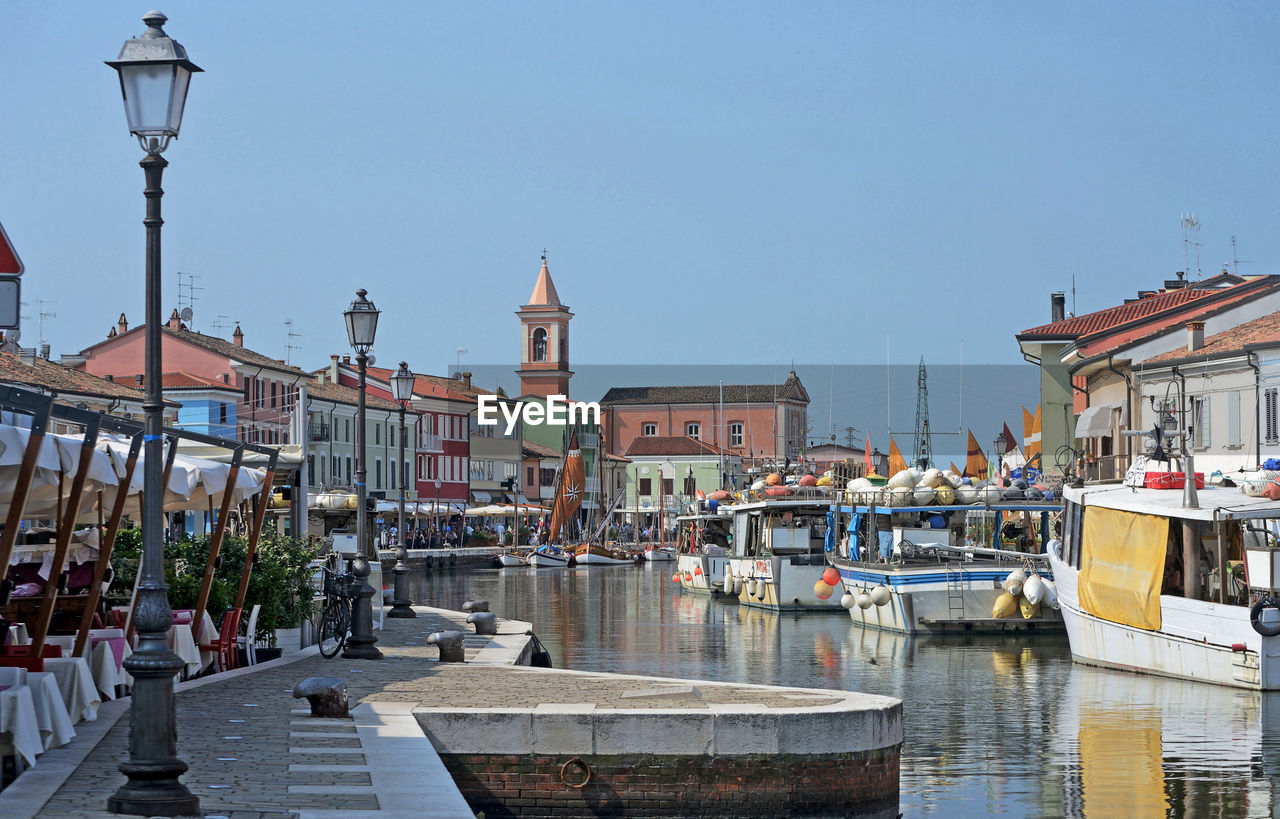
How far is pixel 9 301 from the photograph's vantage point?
8.63m

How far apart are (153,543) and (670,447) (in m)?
128

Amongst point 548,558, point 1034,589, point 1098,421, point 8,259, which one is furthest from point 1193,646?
point 548,558

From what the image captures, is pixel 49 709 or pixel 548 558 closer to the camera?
pixel 49 709

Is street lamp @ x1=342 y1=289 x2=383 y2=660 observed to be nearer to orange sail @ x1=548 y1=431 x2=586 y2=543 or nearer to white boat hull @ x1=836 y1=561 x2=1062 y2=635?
white boat hull @ x1=836 y1=561 x2=1062 y2=635

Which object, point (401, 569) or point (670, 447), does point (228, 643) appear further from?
point (670, 447)

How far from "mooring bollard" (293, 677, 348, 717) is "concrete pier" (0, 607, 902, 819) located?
0.43ft

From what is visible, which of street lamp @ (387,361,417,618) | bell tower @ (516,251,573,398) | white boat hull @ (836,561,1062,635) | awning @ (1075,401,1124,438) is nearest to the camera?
street lamp @ (387,361,417,618)

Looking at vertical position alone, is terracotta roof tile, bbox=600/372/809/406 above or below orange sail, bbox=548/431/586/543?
above

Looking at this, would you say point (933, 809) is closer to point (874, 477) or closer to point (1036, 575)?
point (1036, 575)

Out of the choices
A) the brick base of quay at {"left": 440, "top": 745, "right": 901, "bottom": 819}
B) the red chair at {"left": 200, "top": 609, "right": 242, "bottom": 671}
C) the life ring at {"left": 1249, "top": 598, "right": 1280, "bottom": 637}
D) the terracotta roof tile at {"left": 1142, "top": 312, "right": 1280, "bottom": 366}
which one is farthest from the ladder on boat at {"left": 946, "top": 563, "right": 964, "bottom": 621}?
the brick base of quay at {"left": 440, "top": 745, "right": 901, "bottom": 819}

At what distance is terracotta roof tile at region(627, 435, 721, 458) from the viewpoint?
449 feet

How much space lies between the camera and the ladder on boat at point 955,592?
3503cm

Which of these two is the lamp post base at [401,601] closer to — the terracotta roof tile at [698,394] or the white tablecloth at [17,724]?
the white tablecloth at [17,724]

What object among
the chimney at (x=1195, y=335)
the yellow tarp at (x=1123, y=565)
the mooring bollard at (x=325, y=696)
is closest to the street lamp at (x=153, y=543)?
the mooring bollard at (x=325, y=696)
